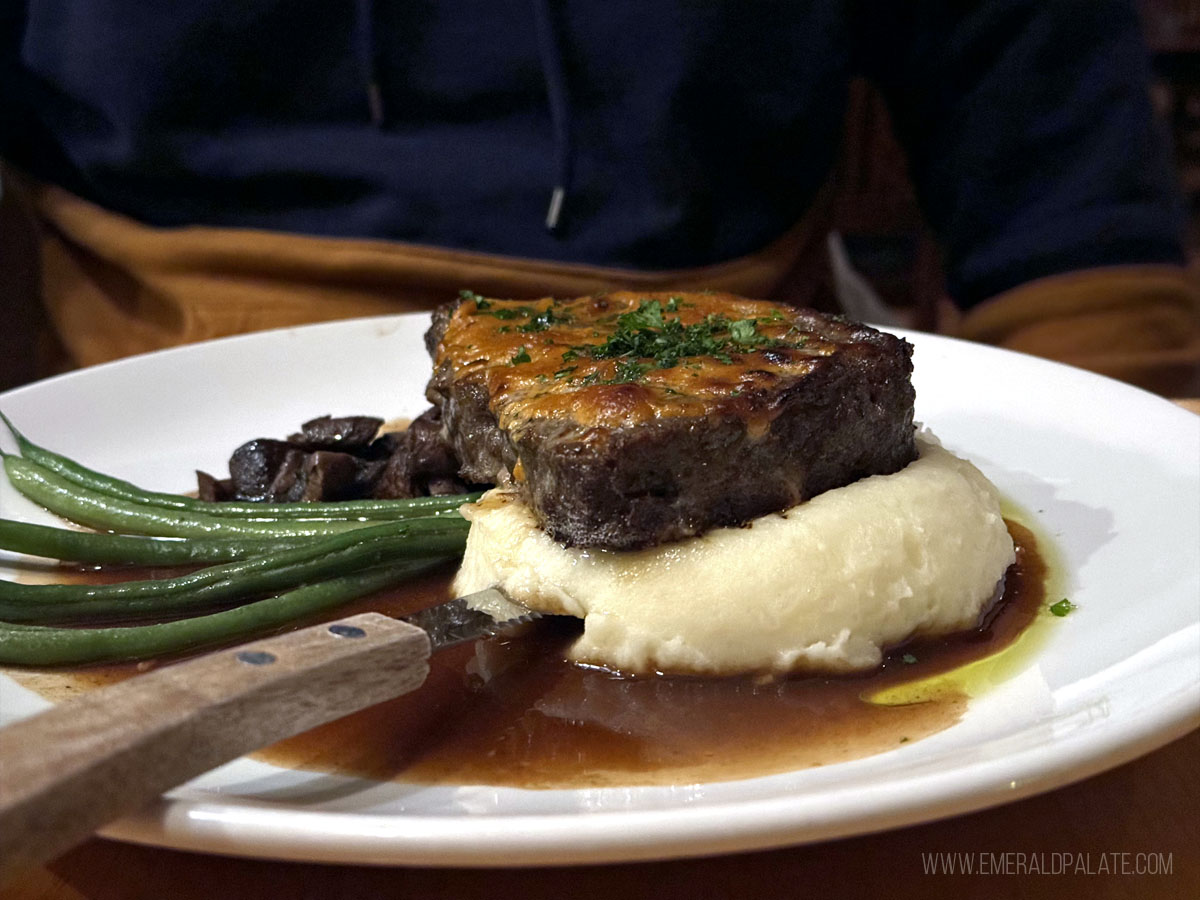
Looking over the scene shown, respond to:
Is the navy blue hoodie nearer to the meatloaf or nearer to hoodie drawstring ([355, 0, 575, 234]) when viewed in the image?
hoodie drawstring ([355, 0, 575, 234])

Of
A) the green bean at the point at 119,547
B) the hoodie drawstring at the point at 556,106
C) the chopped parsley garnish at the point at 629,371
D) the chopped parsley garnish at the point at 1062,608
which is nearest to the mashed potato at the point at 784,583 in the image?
the chopped parsley garnish at the point at 1062,608

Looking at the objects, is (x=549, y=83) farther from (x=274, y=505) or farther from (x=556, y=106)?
(x=274, y=505)

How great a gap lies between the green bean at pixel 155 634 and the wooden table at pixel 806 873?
2.01 feet

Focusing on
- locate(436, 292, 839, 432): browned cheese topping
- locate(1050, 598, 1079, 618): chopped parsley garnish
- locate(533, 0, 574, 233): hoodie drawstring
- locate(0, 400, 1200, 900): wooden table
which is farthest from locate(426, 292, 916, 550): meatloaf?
locate(533, 0, 574, 233): hoodie drawstring

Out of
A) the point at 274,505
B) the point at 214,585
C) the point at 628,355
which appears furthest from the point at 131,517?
the point at 628,355

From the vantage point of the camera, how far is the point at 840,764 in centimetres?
200

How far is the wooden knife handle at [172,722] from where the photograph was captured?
1.43 m

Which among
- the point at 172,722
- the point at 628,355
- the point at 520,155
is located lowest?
the point at 172,722

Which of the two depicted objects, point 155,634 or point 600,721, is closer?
point 600,721

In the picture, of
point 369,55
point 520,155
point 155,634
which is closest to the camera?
point 155,634

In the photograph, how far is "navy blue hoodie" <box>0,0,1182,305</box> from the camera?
4.80 m

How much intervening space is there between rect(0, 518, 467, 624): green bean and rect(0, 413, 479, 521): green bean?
0.79 feet

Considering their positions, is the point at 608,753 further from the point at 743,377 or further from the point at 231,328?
the point at 231,328

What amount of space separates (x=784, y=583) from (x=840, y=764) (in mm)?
500
